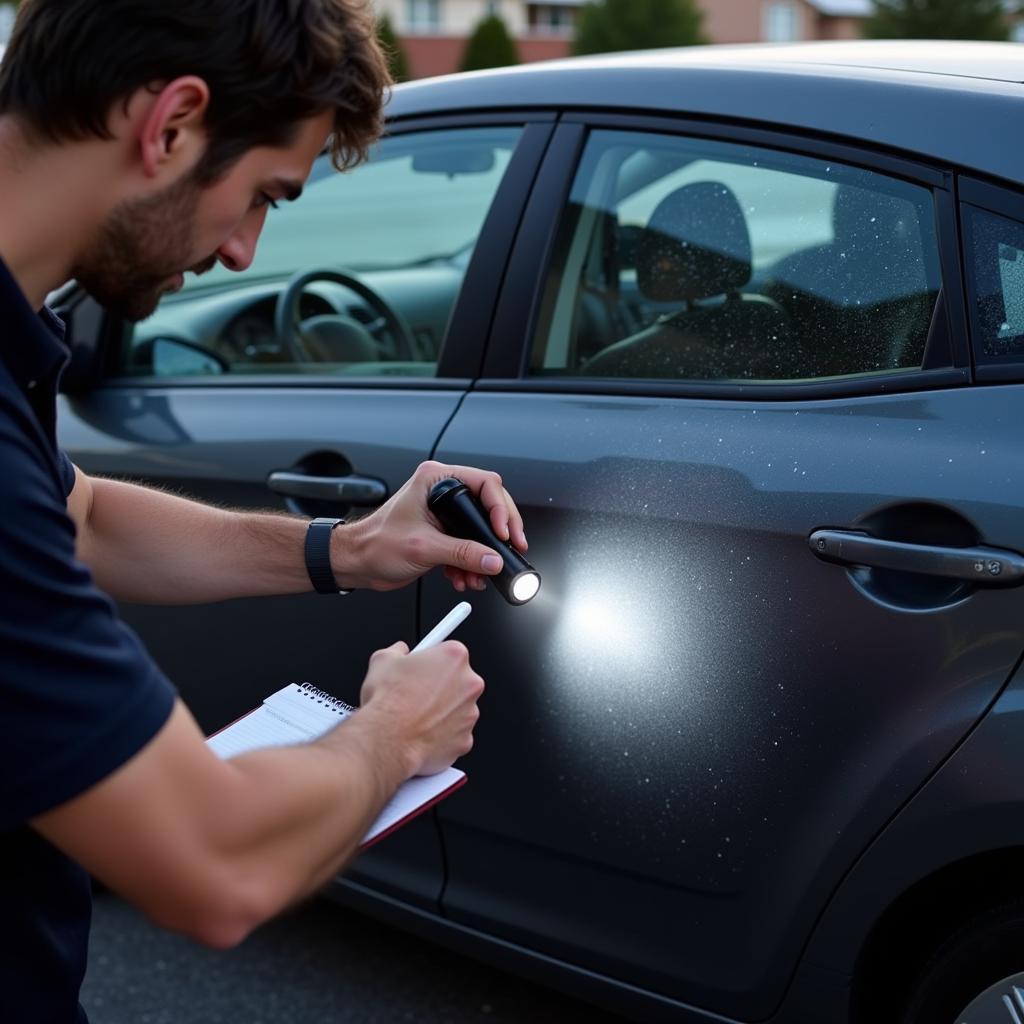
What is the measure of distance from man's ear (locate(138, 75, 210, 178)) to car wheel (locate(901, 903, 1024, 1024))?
4.20 ft

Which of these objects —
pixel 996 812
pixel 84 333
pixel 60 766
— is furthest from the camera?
pixel 84 333

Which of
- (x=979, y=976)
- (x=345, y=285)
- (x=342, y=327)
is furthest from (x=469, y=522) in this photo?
(x=345, y=285)

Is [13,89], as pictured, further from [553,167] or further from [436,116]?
[436,116]

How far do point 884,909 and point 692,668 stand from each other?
1.26 feet

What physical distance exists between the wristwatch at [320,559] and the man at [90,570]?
0.34m

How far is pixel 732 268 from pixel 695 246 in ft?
0.27

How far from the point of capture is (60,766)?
1011 mm

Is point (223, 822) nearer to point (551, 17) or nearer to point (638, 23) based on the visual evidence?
point (638, 23)

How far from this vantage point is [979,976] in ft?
5.67

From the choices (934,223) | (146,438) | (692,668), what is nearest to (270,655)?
(146,438)

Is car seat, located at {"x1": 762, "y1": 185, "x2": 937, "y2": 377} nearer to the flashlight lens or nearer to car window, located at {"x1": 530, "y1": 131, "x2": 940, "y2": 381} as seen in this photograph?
car window, located at {"x1": 530, "y1": 131, "x2": 940, "y2": 381}

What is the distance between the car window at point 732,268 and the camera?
6.06 ft

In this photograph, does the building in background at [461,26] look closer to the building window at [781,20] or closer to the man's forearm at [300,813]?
the building window at [781,20]

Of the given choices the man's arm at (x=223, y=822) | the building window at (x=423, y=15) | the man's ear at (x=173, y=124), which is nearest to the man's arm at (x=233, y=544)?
the man's arm at (x=223, y=822)
